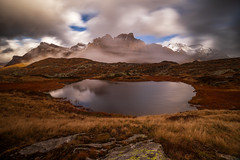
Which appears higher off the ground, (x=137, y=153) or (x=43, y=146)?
(x=137, y=153)

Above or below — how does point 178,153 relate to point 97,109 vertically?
above

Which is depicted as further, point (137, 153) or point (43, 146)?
point (43, 146)

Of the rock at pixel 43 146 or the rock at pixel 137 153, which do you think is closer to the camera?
the rock at pixel 137 153

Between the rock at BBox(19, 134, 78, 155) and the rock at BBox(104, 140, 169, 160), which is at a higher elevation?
the rock at BBox(104, 140, 169, 160)

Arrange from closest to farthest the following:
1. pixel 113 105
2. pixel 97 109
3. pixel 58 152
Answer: pixel 58 152 → pixel 97 109 → pixel 113 105

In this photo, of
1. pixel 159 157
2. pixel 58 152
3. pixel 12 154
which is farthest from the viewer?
pixel 58 152

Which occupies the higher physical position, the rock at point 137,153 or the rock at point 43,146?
the rock at point 137,153

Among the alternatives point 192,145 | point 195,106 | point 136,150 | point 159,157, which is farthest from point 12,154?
point 195,106

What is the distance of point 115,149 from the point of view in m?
5.26

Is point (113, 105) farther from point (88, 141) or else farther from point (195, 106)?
point (88, 141)

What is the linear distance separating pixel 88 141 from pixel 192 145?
554 centimetres

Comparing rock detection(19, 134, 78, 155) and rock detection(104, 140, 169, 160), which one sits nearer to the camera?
rock detection(104, 140, 169, 160)

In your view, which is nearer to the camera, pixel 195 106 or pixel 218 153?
pixel 218 153

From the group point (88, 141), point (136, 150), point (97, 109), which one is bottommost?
point (97, 109)
